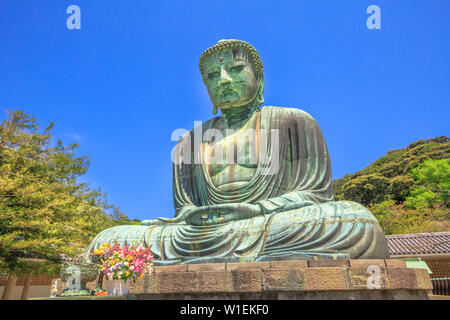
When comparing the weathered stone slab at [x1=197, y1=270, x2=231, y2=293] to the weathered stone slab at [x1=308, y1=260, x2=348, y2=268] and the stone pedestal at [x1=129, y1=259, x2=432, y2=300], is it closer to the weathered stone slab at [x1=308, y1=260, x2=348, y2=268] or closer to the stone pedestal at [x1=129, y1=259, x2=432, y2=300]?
the stone pedestal at [x1=129, y1=259, x2=432, y2=300]

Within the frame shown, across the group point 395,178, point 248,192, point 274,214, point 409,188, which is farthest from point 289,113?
point 395,178

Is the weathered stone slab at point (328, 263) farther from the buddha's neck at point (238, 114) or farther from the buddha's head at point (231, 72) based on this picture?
the buddha's head at point (231, 72)

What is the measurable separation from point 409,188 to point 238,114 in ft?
76.8

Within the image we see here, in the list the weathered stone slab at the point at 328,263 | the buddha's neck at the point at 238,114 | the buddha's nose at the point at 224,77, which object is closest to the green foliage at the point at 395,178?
the buddha's neck at the point at 238,114

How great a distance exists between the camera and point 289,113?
6.16 meters

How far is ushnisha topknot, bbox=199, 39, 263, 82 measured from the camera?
6.32 metres

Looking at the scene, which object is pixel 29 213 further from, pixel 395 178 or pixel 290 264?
pixel 395 178

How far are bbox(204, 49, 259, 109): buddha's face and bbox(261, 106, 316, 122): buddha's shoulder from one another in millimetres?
545

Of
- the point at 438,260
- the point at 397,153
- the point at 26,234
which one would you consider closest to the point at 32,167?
the point at 26,234

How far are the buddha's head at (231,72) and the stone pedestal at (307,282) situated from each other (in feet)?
11.8

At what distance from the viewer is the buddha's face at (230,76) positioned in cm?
631

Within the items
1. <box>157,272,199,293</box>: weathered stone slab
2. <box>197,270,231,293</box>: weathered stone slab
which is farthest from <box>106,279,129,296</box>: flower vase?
<box>197,270,231,293</box>: weathered stone slab

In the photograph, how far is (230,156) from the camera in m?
5.98

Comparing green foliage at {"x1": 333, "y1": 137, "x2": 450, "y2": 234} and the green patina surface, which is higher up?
green foliage at {"x1": 333, "y1": 137, "x2": 450, "y2": 234}
